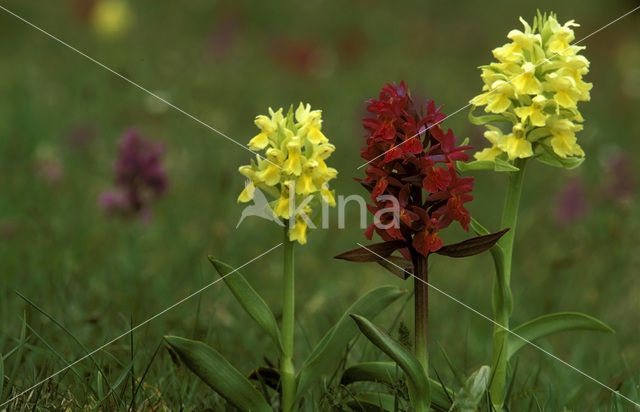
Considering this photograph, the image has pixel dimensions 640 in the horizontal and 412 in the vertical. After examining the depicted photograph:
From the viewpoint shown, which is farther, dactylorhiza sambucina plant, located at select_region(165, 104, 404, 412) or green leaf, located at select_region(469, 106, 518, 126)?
green leaf, located at select_region(469, 106, 518, 126)

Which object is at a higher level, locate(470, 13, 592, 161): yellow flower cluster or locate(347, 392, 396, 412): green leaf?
locate(470, 13, 592, 161): yellow flower cluster

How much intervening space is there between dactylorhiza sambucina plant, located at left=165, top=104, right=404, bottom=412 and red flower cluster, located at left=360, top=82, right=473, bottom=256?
4.1 inches

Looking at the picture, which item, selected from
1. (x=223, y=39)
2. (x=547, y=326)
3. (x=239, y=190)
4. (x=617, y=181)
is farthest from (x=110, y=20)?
(x=547, y=326)

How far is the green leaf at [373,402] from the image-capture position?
1782mm

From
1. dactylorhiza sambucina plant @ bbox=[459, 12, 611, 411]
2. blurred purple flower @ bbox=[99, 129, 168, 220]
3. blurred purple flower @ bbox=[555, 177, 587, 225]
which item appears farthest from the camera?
blurred purple flower @ bbox=[555, 177, 587, 225]

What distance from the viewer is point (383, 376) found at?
5.78ft

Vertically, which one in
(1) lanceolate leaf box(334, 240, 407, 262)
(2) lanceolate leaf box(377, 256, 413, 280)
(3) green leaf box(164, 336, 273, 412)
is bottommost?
(3) green leaf box(164, 336, 273, 412)

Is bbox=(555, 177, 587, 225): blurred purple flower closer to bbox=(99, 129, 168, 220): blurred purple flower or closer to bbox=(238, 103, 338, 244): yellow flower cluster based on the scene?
bbox=(99, 129, 168, 220): blurred purple flower

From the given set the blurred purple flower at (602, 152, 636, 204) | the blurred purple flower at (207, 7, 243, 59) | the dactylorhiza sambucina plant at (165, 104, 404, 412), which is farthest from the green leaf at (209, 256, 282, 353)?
the blurred purple flower at (207, 7, 243, 59)

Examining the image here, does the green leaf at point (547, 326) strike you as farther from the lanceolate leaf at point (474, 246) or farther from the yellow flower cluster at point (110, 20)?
the yellow flower cluster at point (110, 20)

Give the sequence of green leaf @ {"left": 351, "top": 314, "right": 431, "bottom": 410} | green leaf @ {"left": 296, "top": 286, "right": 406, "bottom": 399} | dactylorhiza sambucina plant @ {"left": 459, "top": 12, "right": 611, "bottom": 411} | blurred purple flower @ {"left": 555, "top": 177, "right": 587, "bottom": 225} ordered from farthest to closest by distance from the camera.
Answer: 1. blurred purple flower @ {"left": 555, "top": 177, "right": 587, "bottom": 225}
2. green leaf @ {"left": 296, "top": 286, "right": 406, "bottom": 399}
3. dactylorhiza sambucina plant @ {"left": 459, "top": 12, "right": 611, "bottom": 411}
4. green leaf @ {"left": 351, "top": 314, "right": 431, "bottom": 410}

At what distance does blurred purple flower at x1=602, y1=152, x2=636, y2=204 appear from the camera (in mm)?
3780

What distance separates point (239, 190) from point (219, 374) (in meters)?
3.14

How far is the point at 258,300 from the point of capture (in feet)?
5.68
